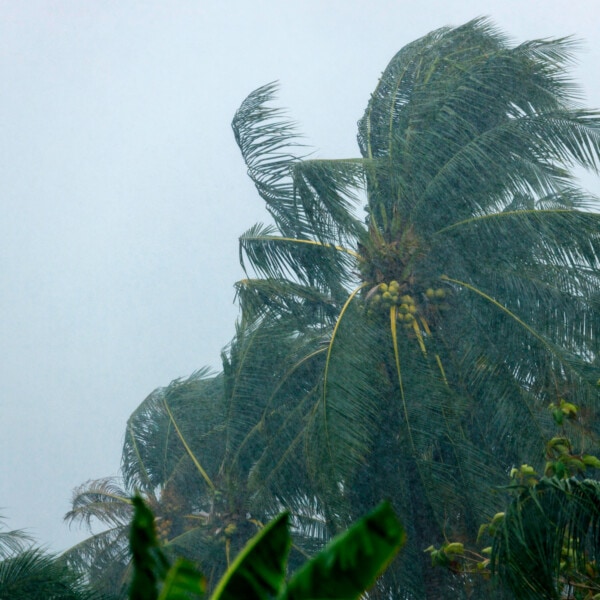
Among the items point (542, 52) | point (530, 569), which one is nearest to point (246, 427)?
point (542, 52)

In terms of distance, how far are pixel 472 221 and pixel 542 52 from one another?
1.75 m

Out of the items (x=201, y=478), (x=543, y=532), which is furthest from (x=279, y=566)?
(x=201, y=478)

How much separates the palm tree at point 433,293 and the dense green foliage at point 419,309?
0.06ft

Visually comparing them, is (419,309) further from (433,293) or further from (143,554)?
(143,554)

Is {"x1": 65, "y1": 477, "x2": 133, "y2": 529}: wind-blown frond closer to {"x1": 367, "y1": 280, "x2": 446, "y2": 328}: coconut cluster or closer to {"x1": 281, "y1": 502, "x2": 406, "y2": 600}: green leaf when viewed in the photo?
{"x1": 367, "y1": 280, "x2": 446, "y2": 328}: coconut cluster

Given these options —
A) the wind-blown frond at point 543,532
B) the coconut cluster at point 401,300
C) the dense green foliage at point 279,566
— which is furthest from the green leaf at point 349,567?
the coconut cluster at point 401,300

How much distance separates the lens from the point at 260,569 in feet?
4.58

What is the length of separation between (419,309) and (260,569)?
5.74 m

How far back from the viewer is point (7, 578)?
432 cm

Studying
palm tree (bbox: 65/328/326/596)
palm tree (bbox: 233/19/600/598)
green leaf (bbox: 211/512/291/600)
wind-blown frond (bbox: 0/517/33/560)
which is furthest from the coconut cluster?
green leaf (bbox: 211/512/291/600)

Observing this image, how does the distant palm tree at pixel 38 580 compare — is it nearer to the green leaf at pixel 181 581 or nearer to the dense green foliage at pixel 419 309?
the dense green foliage at pixel 419 309

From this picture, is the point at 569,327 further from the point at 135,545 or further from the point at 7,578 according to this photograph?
the point at 135,545

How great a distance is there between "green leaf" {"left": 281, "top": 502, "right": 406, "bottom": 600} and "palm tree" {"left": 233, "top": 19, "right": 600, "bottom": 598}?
4.67m

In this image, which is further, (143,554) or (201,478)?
(201,478)
